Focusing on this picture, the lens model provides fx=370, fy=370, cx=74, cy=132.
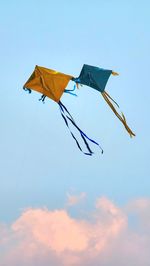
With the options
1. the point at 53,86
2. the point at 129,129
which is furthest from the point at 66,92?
the point at 129,129

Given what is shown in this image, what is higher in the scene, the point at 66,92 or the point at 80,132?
the point at 66,92

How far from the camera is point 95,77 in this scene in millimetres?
22359

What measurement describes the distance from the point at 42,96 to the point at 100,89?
11.5 ft

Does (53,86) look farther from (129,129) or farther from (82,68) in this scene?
(129,129)

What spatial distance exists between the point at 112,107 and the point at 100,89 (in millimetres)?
1806

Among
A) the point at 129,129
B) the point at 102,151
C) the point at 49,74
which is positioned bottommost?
the point at 102,151

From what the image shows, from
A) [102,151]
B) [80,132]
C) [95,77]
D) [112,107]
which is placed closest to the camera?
[102,151]

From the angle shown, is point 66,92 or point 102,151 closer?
point 102,151

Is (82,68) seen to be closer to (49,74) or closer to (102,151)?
(49,74)

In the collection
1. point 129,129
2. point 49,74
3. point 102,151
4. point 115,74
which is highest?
point 115,74

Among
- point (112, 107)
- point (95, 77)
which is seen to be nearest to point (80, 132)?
point (112, 107)

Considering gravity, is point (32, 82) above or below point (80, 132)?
above

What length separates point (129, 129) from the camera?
67.9ft

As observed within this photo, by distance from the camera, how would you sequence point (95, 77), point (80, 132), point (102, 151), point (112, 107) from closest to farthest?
point (102, 151) → point (80, 132) → point (112, 107) → point (95, 77)
